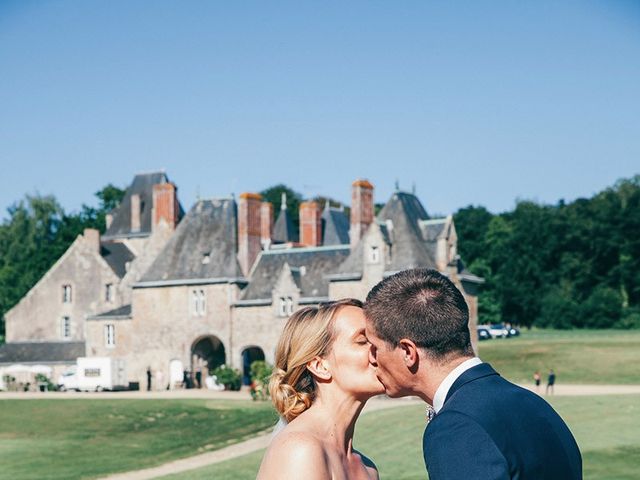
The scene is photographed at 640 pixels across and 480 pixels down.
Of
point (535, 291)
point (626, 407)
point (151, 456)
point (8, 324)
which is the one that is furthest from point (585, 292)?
point (151, 456)

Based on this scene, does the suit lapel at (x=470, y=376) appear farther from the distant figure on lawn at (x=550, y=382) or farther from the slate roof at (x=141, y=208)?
the slate roof at (x=141, y=208)

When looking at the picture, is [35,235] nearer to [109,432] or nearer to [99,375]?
[99,375]

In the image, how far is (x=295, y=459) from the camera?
429 centimetres

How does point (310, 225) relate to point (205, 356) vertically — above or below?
above

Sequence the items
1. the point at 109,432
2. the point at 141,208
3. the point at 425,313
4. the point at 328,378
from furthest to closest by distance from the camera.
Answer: the point at 141,208 < the point at 109,432 < the point at 328,378 < the point at 425,313

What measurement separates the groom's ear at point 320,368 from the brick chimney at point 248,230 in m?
52.9

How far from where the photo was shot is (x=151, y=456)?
30891 millimetres

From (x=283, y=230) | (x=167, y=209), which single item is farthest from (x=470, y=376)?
(x=283, y=230)

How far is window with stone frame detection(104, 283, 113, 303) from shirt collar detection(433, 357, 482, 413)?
6494 cm

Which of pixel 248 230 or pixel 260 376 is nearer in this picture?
pixel 260 376

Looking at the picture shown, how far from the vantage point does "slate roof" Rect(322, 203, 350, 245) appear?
2763 inches

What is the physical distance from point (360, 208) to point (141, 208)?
83.6 feet

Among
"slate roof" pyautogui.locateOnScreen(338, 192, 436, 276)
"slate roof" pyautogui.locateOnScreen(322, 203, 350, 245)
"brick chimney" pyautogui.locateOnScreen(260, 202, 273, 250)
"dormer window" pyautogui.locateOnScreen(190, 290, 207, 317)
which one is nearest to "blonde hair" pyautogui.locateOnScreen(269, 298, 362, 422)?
"slate roof" pyautogui.locateOnScreen(338, 192, 436, 276)

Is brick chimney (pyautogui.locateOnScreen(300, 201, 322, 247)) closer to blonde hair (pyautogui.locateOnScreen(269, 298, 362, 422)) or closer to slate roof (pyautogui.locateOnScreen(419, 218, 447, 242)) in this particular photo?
slate roof (pyautogui.locateOnScreen(419, 218, 447, 242))
